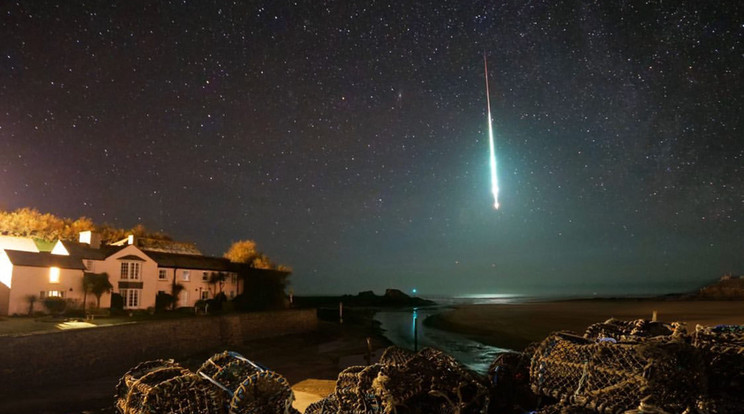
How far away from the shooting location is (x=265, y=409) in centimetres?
545

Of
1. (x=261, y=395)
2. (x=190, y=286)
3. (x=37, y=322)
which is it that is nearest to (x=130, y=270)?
(x=190, y=286)

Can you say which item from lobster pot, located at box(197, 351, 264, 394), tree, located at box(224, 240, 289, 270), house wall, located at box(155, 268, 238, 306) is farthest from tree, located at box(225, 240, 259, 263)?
lobster pot, located at box(197, 351, 264, 394)

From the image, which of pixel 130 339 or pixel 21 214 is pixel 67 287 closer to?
pixel 130 339

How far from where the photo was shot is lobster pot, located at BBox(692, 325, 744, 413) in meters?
4.20

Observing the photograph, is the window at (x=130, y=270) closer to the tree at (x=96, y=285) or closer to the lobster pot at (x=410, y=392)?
the tree at (x=96, y=285)

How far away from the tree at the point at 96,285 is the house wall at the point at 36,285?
1.04 feet

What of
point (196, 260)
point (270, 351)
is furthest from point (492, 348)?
point (196, 260)

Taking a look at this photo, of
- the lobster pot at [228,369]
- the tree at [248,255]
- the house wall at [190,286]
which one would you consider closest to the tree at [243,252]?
the tree at [248,255]

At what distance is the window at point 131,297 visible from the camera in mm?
36875

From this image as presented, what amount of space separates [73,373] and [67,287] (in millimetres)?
12467

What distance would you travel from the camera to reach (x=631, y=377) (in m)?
4.38

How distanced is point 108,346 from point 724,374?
26.2 m

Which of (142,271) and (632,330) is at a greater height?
(142,271)

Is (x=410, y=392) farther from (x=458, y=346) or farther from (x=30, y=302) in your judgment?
(x=30, y=302)
